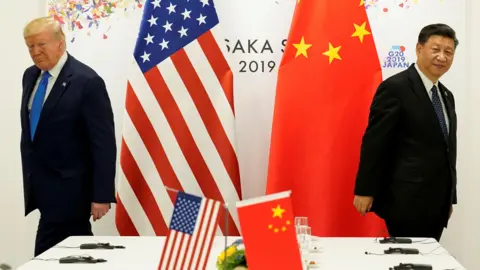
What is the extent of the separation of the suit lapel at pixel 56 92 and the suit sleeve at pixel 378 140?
1608mm

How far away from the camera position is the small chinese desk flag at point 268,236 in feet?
7.21

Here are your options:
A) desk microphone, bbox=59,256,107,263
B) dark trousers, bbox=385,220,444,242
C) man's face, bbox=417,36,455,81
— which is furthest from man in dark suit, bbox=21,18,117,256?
man's face, bbox=417,36,455,81

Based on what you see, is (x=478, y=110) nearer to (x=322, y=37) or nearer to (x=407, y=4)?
(x=407, y=4)

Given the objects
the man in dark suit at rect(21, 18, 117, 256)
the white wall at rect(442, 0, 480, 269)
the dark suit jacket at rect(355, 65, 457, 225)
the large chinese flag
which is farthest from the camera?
the white wall at rect(442, 0, 480, 269)

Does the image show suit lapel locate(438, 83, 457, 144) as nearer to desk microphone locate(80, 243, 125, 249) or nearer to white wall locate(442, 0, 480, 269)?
white wall locate(442, 0, 480, 269)

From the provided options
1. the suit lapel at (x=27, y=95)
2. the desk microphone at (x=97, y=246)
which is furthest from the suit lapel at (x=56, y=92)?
the desk microphone at (x=97, y=246)

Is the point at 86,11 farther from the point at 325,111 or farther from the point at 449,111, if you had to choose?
the point at 449,111

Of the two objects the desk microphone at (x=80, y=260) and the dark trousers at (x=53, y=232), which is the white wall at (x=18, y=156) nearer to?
the dark trousers at (x=53, y=232)

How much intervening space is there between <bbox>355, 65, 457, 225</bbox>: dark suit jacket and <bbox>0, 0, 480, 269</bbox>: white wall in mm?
768

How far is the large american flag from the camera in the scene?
4.04 m

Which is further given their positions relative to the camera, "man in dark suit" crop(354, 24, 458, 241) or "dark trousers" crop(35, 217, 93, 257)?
"dark trousers" crop(35, 217, 93, 257)

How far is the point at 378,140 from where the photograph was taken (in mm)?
3537

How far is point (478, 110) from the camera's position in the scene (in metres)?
4.28

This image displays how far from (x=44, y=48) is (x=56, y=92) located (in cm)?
24
